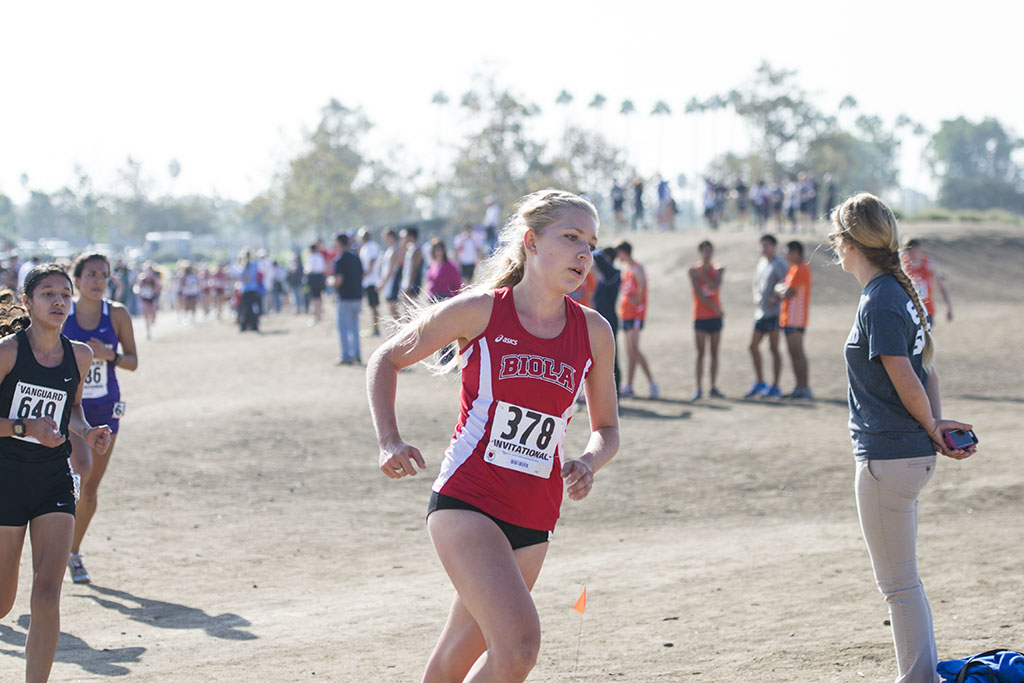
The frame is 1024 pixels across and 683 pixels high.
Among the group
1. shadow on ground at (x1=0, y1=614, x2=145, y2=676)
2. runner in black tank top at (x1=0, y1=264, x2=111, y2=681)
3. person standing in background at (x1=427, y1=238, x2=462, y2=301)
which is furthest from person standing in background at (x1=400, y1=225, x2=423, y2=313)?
runner in black tank top at (x1=0, y1=264, x2=111, y2=681)

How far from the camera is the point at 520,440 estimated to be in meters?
3.75

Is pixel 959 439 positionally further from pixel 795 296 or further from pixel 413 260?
pixel 413 260

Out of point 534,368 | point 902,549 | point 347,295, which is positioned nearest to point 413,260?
point 347,295

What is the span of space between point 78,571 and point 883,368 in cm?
548

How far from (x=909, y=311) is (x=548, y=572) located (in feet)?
12.4

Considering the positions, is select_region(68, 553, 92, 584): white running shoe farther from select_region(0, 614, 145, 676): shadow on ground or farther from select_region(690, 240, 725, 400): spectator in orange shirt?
select_region(690, 240, 725, 400): spectator in orange shirt

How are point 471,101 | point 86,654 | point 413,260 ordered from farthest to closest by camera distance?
point 471,101 → point 413,260 → point 86,654

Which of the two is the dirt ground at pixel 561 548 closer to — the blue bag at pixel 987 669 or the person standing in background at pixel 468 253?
the blue bag at pixel 987 669

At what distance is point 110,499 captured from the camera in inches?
381

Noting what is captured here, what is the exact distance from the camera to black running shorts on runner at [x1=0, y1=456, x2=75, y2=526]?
487cm

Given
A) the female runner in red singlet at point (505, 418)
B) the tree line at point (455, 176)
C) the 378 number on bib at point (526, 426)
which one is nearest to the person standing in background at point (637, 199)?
the tree line at point (455, 176)

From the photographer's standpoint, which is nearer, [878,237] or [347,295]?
[878,237]

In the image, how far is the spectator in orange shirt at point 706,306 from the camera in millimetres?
14984

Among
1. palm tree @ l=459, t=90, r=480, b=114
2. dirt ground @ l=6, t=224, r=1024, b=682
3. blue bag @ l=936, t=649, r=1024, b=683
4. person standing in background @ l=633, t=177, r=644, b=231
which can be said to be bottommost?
dirt ground @ l=6, t=224, r=1024, b=682
